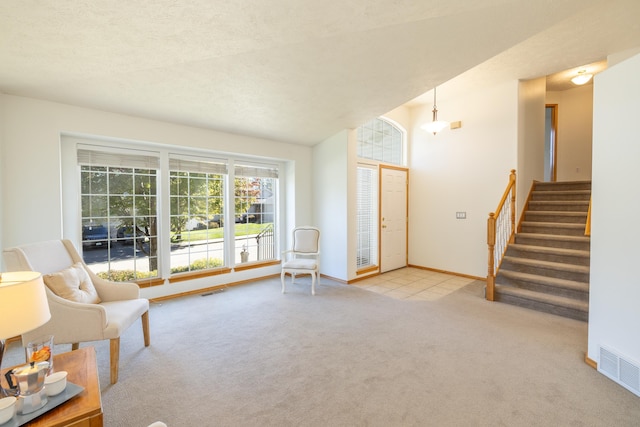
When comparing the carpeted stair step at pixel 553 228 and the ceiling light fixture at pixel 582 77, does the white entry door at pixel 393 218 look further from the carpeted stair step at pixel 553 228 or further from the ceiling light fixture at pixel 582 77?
the ceiling light fixture at pixel 582 77

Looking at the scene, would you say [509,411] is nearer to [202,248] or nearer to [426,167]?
[202,248]

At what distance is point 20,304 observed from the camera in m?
1.18

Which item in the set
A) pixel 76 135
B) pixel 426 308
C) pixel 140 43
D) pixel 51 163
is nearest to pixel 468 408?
pixel 426 308

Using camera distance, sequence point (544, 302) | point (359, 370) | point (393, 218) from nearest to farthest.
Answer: point (359, 370), point (544, 302), point (393, 218)

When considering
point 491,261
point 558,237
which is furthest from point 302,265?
point 558,237

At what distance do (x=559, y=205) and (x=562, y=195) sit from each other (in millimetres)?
277

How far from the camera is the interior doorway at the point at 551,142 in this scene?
651cm

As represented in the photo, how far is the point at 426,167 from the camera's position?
614 cm

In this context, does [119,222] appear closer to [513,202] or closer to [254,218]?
[254,218]

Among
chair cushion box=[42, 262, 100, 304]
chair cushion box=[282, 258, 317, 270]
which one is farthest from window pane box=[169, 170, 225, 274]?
chair cushion box=[42, 262, 100, 304]

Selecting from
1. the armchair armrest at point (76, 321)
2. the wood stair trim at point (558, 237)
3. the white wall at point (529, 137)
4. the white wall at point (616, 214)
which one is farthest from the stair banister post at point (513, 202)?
the armchair armrest at point (76, 321)

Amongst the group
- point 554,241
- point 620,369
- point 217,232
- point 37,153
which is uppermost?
point 37,153

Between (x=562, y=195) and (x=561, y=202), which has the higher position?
(x=562, y=195)

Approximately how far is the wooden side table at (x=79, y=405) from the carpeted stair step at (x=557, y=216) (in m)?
5.98
